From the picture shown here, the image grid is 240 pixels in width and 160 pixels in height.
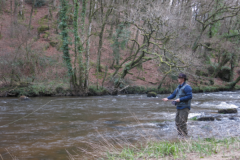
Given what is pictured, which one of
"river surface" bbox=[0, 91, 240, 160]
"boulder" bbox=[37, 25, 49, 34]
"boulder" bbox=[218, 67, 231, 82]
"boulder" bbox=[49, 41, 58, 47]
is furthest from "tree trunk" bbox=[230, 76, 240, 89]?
"boulder" bbox=[37, 25, 49, 34]

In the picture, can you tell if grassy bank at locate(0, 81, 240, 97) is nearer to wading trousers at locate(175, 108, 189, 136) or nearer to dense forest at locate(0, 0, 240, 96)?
dense forest at locate(0, 0, 240, 96)

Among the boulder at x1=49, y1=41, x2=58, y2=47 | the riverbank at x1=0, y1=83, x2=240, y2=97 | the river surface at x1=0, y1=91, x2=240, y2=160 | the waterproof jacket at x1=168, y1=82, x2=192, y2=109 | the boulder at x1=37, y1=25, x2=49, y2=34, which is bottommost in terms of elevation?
the riverbank at x1=0, y1=83, x2=240, y2=97

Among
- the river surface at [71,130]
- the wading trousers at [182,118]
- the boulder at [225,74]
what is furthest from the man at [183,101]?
the boulder at [225,74]

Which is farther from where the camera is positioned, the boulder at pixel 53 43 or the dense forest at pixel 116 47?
the boulder at pixel 53 43

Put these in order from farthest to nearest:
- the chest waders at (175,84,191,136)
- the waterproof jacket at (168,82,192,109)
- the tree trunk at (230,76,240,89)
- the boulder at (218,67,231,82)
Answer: the boulder at (218,67,231,82) < the tree trunk at (230,76,240,89) < the chest waders at (175,84,191,136) < the waterproof jacket at (168,82,192,109)

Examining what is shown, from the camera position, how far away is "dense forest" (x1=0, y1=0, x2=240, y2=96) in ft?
56.5

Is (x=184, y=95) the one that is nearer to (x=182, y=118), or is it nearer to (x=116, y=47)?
(x=182, y=118)

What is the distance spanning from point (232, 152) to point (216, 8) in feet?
75.9

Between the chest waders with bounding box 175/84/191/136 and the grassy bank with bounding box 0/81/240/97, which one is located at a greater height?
the chest waders with bounding box 175/84/191/136

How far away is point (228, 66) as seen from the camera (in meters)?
30.8

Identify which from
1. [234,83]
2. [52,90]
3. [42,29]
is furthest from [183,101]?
[42,29]

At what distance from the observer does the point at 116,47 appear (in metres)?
24.6

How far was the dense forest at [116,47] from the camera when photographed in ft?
56.5

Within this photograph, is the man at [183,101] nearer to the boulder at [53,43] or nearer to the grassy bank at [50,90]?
the grassy bank at [50,90]
